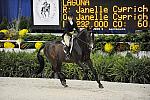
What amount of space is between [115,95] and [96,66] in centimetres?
292

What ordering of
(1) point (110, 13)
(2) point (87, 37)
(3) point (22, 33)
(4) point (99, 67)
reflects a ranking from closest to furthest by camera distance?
(2) point (87, 37) < (4) point (99, 67) < (1) point (110, 13) < (3) point (22, 33)

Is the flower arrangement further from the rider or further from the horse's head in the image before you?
the horse's head

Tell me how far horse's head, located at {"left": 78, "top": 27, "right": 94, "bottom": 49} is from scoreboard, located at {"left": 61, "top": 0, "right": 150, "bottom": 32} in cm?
277

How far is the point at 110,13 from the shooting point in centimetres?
1733

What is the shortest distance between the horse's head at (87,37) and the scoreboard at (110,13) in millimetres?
2774

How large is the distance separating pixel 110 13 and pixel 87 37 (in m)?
3.45

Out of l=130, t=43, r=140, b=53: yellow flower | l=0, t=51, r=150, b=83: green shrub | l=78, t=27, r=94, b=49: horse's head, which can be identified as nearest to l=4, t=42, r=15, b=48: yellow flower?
l=0, t=51, r=150, b=83: green shrub

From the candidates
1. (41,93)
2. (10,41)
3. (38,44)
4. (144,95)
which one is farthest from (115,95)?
(10,41)

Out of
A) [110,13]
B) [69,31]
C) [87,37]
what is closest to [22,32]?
[110,13]

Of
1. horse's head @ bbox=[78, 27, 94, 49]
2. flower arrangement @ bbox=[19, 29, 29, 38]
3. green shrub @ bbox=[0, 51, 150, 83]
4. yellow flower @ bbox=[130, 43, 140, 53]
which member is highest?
horse's head @ bbox=[78, 27, 94, 49]

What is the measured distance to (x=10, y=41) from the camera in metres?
19.6

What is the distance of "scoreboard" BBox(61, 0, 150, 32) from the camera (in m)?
17.1

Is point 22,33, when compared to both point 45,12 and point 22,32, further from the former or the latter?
point 45,12

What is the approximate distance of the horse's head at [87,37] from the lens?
552 inches
